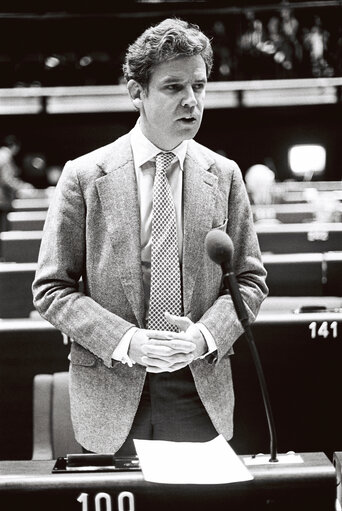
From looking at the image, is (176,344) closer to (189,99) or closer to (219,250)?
(219,250)

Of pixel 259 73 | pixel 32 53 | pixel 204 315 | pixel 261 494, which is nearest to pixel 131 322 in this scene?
pixel 204 315

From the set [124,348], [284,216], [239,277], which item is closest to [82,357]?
[124,348]

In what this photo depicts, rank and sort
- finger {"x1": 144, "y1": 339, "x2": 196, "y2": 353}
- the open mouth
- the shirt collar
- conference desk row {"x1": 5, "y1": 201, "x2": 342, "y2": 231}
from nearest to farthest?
finger {"x1": 144, "y1": 339, "x2": 196, "y2": 353}
the open mouth
the shirt collar
conference desk row {"x1": 5, "y1": 201, "x2": 342, "y2": 231}

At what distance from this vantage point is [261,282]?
5.32 feet

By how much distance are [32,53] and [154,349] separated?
1271 centimetres

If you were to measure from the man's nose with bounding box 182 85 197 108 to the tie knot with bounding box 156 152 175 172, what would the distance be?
0.47 ft

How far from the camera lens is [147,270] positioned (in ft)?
5.23

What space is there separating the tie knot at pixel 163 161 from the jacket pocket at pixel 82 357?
0.39 metres

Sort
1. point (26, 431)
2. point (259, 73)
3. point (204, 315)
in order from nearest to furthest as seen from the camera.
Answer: point (204, 315) → point (26, 431) → point (259, 73)

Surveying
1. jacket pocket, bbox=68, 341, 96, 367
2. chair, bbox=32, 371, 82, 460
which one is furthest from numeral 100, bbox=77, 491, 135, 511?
chair, bbox=32, 371, 82, 460

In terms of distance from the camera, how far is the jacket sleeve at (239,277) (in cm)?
153

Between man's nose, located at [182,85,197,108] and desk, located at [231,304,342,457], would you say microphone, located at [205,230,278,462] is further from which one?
desk, located at [231,304,342,457]

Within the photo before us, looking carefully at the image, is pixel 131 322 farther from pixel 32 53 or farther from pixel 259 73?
pixel 32 53

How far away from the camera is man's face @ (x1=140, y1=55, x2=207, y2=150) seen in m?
1.52
